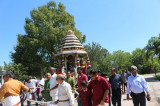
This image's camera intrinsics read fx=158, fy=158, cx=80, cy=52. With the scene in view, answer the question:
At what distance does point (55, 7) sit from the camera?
3381 cm

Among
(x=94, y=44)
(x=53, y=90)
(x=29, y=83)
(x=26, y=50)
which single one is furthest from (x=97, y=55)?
(x=53, y=90)

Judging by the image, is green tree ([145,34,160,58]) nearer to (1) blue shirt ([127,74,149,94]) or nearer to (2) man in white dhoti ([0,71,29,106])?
(1) blue shirt ([127,74,149,94])

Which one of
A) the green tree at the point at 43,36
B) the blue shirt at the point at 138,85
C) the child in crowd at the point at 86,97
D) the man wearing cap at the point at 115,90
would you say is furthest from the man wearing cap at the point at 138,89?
the green tree at the point at 43,36

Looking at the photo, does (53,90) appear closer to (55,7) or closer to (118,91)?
(118,91)

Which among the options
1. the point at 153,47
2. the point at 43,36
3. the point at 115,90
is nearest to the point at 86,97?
the point at 115,90

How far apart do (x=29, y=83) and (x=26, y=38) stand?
21155 millimetres

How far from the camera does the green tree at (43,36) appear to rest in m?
29.7

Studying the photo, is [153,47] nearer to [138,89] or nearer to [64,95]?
[138,89]

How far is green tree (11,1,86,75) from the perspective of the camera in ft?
97.4

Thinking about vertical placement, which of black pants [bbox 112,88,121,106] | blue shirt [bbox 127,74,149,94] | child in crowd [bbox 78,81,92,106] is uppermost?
blue shirt [bbox 127,74,149,94]

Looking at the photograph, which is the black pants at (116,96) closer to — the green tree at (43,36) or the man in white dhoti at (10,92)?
the man in white dhoti at (10,92)

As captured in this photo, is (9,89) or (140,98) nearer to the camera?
(9,89)

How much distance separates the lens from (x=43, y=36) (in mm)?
29969

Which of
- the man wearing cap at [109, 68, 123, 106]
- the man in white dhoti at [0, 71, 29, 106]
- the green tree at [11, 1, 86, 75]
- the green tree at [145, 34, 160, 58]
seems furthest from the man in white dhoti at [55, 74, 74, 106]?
the green tree at [11, 1, 86, 75]
